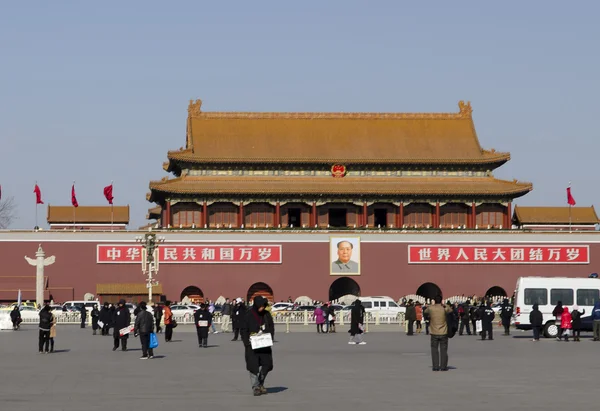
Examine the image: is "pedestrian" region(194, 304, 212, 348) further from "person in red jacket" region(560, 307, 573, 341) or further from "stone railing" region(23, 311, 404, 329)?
"stone railing" region(23, 311, 404, 329)

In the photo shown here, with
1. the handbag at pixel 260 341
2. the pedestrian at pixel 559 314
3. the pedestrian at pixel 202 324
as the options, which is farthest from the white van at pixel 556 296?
the handbag at pixel 260 341

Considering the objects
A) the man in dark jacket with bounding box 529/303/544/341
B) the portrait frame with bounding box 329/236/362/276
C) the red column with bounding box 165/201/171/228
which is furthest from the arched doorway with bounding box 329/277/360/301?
the man in dark jacket with bounding box 529/303/544/341

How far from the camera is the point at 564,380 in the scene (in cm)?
2225

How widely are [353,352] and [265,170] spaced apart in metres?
45.6

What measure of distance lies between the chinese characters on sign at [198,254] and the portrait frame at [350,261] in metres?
3.11

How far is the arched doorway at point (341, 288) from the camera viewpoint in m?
75.9

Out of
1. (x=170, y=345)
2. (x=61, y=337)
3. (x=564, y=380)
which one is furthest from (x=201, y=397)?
(x=61, y=337)

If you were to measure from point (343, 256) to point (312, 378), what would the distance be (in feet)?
168

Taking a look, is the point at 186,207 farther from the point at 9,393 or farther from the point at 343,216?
the point at 9,393

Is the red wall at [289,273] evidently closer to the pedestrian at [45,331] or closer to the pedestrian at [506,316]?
the pedestrian at [506,316]

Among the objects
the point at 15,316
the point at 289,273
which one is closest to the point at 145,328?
the point at 15,316

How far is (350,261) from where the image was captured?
244ft

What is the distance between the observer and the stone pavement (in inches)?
719

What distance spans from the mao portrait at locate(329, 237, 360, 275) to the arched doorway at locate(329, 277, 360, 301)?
1599mm
